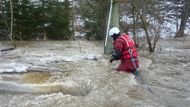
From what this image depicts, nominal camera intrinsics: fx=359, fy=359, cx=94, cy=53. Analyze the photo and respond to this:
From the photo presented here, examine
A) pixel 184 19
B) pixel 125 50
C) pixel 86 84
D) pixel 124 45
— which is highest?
pixel 124 45

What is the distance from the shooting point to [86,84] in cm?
924

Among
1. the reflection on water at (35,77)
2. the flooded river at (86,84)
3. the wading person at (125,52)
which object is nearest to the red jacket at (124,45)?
the wading person at (125,52)

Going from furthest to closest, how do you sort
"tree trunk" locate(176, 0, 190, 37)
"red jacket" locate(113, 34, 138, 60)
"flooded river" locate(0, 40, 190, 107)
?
"tree trunk" locate(176, 0, 190, 37)
"red jacket" locate(113, 34, 138, 60)
"flooded river" locate(0, 40, 190, 107)

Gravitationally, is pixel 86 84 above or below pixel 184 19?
below

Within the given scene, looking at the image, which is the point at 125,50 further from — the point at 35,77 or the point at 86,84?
the point at 35,77

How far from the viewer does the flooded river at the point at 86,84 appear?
7.85 meters

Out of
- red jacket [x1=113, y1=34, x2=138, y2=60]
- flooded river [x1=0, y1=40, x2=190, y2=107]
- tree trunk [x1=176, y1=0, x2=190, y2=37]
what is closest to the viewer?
flooded river [x1=0, y1=40, x2=190, y2=107]

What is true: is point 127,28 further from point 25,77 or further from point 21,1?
point 25,77

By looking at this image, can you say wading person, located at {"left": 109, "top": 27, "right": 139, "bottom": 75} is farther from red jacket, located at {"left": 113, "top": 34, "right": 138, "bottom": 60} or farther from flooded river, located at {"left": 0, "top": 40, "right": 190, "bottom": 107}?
flooded river, located at {"left": 0, "top": 40, "right": 190, "bottom": 107}

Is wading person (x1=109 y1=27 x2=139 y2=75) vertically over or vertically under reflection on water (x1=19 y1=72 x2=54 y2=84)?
over

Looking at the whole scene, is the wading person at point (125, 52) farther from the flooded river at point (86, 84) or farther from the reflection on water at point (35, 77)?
the reflection on water at point (35, 77)

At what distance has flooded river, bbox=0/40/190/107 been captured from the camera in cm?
785

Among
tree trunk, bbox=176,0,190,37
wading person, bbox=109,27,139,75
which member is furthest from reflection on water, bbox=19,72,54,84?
tree trunk, bbox=176,0,190,37

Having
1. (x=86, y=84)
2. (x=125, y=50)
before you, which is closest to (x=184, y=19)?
(x=125, y=50)
